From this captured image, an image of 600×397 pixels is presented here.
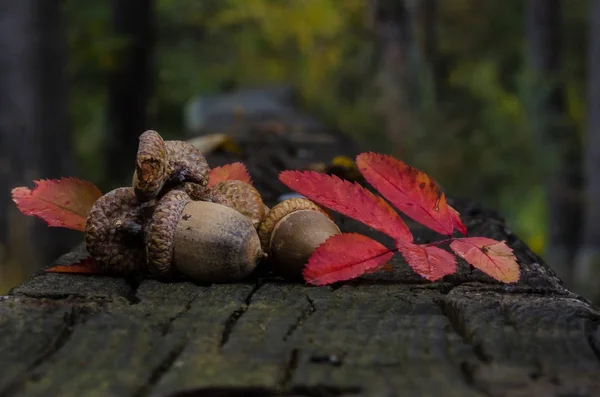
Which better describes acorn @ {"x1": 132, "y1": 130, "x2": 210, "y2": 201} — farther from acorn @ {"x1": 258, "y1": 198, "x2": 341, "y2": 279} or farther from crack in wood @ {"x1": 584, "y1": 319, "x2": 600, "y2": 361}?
crack in wood @ {"x1": 584, "y1": 319, "x2": 600, "y2": 361}

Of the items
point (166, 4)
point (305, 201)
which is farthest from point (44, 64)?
point (166, 4)

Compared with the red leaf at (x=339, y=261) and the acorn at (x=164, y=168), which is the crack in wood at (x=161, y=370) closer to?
the red leaf at (x=339, y=261)

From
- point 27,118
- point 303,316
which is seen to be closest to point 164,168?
point 303,316

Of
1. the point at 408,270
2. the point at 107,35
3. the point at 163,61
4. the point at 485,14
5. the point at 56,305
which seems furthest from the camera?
the point at 485,14

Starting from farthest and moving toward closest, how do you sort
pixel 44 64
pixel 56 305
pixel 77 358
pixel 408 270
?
pixel 44 64 < pixel 408 270 < pixel 56 305 < pixel 77 358

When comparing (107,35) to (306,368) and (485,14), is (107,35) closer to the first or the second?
(306,368)

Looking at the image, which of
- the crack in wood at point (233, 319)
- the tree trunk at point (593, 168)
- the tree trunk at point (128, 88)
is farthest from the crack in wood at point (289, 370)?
the tree trunk at point (128, 88)

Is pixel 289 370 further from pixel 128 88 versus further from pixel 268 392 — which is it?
pixel 128 88

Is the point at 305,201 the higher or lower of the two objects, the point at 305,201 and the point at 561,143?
the higher
